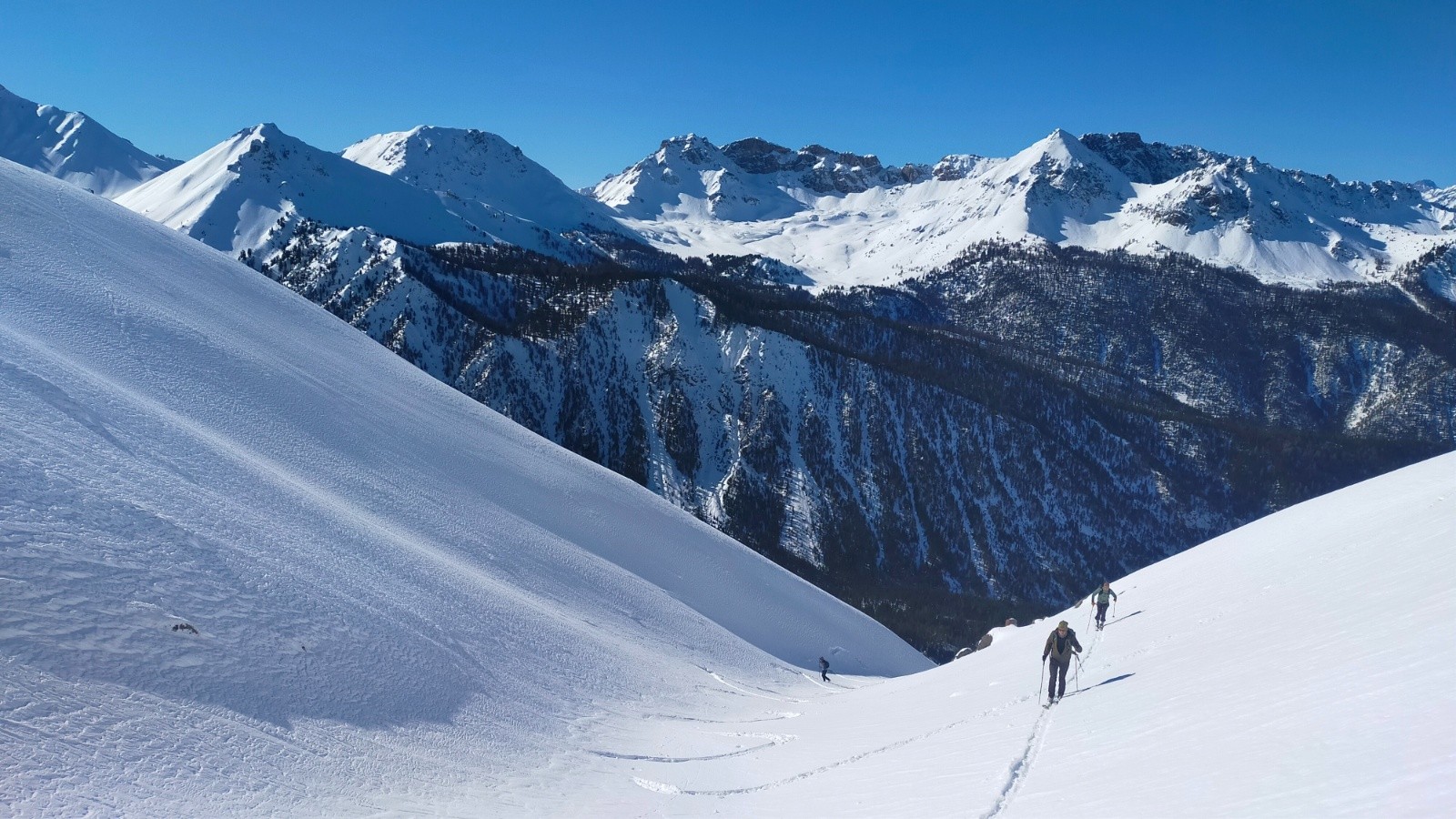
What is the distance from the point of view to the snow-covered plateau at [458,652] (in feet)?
29.3

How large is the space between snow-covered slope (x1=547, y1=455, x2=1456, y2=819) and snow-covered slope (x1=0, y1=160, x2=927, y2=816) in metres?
2.84

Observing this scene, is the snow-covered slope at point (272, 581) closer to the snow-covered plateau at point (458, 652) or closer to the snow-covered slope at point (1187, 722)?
the snow-covered plateau at point (458, 652)

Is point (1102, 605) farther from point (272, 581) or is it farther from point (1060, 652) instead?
point (272, 581)

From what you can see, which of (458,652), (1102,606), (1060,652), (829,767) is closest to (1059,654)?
(1060,652)

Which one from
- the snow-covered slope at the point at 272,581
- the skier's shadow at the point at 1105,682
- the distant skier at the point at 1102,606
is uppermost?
the distant skier at the point at 1102,606

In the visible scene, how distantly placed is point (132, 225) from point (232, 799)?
34.7m

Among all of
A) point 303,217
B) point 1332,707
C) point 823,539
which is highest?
point 303,217

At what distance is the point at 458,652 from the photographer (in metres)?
17.4

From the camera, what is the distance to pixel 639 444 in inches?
4717

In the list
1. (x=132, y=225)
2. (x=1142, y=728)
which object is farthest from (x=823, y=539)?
(x=1142, y=728)

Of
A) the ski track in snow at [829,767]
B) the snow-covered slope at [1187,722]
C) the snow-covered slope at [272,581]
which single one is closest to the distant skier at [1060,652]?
the snow-covered slope at [1187,722]

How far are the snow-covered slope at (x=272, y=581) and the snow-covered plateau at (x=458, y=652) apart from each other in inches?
3.3

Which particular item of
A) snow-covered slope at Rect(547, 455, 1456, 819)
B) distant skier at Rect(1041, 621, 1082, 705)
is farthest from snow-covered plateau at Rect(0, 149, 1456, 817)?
distant skier at Rect(1041, 621, 1082, 705)

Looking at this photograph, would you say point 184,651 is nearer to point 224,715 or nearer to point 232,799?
point 224,715
